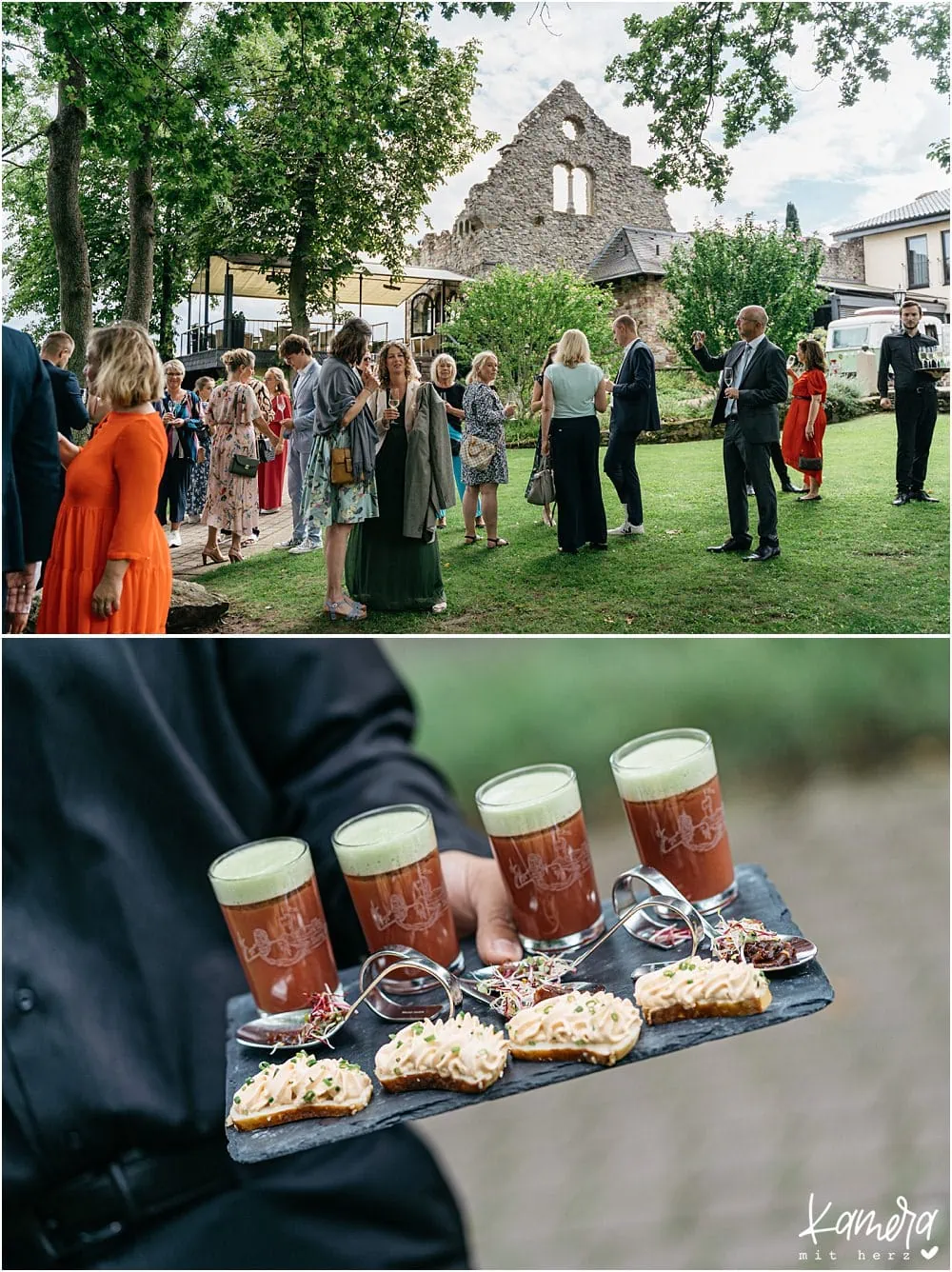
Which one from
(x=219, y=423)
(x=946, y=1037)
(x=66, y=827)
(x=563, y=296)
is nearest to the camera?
(x=66, y=827)

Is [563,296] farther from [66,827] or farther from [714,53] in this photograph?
[66,827]

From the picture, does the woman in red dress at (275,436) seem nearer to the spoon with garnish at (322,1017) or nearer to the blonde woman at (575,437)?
the blonde woman at (575,437)

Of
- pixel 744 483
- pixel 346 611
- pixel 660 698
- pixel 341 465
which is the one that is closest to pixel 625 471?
pixel 744 483

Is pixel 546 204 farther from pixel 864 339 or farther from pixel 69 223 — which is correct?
pixel 69 223

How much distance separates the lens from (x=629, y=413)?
4.31 meters

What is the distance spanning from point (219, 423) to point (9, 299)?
3.80 feet

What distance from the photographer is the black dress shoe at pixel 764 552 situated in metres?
4.12

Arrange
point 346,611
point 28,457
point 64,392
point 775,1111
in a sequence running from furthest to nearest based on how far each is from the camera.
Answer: point 775,1111
point 346,611
point 64,392
point 28,457

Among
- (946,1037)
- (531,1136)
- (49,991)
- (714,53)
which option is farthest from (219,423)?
(946,1037)

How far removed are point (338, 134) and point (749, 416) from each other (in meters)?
2.07

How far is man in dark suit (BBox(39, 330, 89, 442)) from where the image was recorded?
3424mm

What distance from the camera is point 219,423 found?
4.46 metres

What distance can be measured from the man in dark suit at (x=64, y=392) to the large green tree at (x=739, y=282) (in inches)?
93.0

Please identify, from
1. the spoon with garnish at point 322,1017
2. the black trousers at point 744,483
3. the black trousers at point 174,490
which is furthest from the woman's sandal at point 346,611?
the spoon with garnish at point 322,1017
